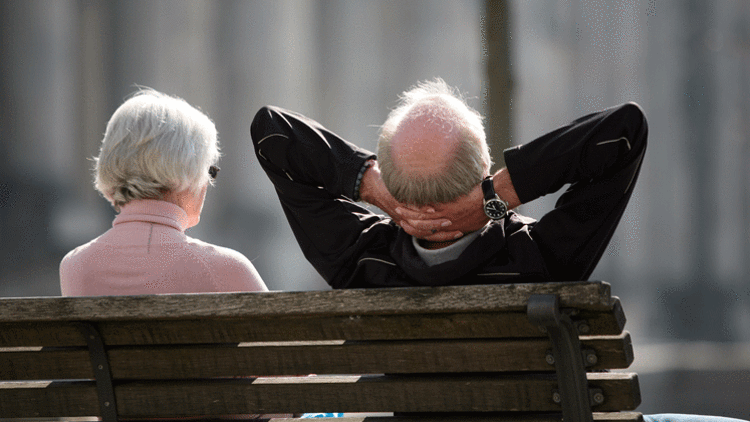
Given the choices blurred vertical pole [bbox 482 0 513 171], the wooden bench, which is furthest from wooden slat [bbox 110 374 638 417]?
blurred vertical pole [bbox 482 0 513 171]

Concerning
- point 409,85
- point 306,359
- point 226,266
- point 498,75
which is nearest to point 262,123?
point 226,266

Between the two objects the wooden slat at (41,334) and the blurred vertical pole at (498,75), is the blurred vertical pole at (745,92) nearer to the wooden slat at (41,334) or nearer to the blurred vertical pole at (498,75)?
the blurred vertical pole at (498,75)

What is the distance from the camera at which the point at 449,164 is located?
1683mm

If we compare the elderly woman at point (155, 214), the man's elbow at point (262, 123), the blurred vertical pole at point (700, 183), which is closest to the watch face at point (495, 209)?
the man's elbow at point (262, 123)

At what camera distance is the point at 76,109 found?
496cm

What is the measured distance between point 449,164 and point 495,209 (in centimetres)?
12

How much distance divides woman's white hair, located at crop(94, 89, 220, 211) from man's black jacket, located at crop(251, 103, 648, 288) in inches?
13.7

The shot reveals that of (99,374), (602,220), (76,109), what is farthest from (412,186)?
(76,109)

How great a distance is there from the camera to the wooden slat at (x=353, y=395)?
1519 millimetres

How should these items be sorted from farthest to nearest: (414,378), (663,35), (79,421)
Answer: (663,35)
(79,421)
(414,378)

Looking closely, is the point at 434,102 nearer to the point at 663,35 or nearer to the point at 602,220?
the point at 602,220

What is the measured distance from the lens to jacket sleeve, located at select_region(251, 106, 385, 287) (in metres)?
1.88

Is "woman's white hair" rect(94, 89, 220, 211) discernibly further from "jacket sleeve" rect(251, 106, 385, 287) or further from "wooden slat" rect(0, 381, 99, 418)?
"wooden slat" rect(0, 381, 99, 418)

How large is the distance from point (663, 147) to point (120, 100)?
2.98m
